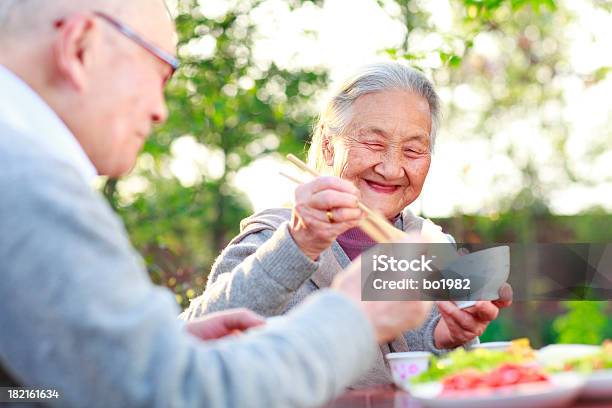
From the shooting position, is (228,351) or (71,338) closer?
(71,338)

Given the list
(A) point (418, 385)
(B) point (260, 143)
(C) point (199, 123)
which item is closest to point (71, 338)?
(A) point (418, 385)

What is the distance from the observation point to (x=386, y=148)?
2.76 m

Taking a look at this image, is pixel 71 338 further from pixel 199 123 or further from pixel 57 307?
pixel 199 123

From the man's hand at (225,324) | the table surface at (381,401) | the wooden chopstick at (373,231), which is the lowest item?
the table surface at (381,401)

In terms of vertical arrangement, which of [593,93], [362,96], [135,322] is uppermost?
[593,93]

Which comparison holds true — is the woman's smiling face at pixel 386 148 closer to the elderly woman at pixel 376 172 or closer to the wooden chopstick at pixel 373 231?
the elderly woman at pixel 376 172

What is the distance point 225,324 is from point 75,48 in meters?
0.67

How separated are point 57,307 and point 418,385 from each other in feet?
2.64

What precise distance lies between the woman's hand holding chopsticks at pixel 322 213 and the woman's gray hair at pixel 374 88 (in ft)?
2.21

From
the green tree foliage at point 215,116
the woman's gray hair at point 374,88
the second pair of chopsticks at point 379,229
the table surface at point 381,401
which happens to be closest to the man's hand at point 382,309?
the table surface at point 381,401

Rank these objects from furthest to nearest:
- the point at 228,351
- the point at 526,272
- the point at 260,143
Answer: the point at 526,272 < the point at 260,143 < the point at 228,351

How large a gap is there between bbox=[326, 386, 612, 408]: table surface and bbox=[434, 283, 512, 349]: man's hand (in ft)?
1.85

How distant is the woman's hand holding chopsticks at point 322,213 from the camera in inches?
84.3

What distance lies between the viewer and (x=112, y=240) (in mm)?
1001
